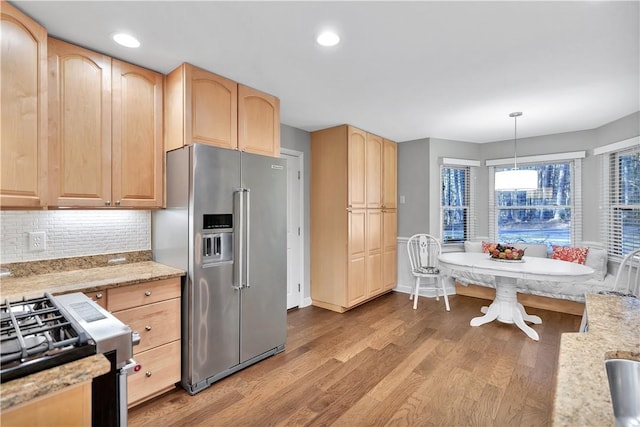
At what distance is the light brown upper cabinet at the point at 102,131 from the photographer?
1.97 m

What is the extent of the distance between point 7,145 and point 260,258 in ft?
5.42

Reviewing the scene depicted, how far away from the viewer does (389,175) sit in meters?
4.76

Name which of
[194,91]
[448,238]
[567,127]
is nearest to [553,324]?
[448,238]

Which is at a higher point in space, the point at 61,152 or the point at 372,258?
the point at 61,152

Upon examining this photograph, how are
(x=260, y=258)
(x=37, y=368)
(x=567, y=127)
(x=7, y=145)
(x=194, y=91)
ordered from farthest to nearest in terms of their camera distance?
1. (x=567, y=127)
2. (x=260, y=258)
3. (x=194, y=91)
4. (x=7, y=145)
5. (x=37, y=368)

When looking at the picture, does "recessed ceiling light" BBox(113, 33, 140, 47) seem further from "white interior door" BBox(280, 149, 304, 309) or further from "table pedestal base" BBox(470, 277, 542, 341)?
"table pedestal base" BBox(470, 277, 542, 341)

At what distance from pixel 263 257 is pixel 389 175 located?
2.75 metres

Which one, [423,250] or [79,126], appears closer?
→ [79,126]

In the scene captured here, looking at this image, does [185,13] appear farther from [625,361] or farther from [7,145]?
→ [625,361]

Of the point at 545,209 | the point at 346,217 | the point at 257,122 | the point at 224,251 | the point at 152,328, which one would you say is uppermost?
the point at 257,122

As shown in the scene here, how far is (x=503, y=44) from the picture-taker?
206cm

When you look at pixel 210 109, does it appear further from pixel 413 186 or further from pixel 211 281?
pixel 413 186

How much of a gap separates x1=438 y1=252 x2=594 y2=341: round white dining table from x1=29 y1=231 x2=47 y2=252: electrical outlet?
3497mm

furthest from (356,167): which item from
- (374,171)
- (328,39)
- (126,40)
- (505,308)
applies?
(126,40)
